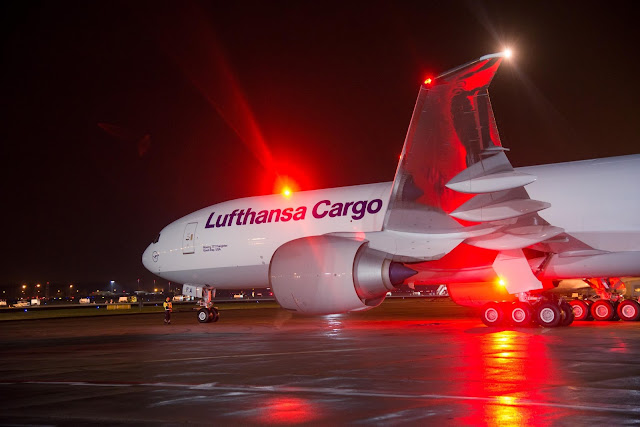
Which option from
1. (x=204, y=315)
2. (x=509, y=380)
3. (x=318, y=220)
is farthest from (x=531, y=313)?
(x=204, y=315)

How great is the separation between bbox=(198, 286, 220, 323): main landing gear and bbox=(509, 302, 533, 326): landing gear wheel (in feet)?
35.8

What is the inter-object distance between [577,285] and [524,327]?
9811mm

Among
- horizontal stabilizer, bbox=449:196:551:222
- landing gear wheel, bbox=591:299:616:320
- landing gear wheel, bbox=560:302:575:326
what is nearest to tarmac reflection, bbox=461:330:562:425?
horizontal stabilizer, bbox=449:196:551:222

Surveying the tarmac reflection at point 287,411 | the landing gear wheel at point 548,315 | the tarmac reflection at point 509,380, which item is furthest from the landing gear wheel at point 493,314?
the tarmac reflection at point 287,411

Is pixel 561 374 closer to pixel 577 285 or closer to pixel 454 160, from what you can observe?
pixel 454 160

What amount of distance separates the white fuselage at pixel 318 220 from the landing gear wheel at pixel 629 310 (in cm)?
582

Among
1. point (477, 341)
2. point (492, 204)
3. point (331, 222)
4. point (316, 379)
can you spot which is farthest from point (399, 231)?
point (331, 222)

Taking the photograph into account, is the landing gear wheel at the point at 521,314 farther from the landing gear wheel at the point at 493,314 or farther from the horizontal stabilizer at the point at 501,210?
the horizontal stabilizer at the point at 501,210

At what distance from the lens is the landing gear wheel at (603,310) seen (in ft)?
68.9

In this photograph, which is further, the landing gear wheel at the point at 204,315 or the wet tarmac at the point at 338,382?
the landing gear wheel at the point at 204,315

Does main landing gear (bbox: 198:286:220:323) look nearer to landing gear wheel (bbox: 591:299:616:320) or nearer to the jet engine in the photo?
the jet engine

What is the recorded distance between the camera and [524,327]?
17.1 meters

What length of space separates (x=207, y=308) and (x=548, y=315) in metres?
12.3

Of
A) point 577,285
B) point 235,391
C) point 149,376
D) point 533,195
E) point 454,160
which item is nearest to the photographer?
point 235,391
